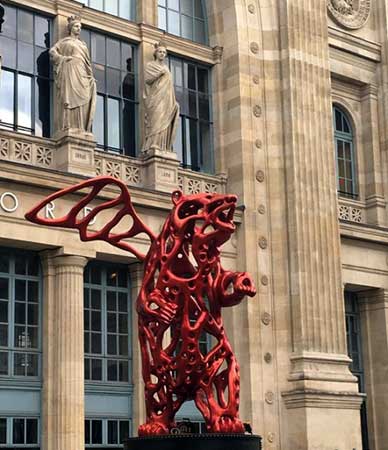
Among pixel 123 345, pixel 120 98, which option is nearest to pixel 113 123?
pixel 120 98

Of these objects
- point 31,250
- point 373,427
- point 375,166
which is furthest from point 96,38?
point 373,427

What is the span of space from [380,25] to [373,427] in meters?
12.5

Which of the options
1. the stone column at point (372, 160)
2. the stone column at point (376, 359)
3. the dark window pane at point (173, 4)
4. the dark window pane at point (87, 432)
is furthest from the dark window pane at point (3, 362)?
the stone column at point (372, 160)

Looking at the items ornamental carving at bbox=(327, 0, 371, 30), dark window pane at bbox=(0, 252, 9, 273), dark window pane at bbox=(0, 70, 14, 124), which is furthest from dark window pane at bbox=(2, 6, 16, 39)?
ornamental carving at bbox=(327, 0, 371, 30)

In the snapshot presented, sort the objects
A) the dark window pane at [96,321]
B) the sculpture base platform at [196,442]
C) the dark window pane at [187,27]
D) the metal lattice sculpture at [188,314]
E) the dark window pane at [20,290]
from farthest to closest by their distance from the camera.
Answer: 1. the dark window pane at [187,27]
2. the dark window pane at [96,321]
3. the dark window pane at [20,290]
4. the metal lattice sculpture at [188,314]
5. the sculpture base platform at [196,442]

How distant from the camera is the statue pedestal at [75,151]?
25.2 metres

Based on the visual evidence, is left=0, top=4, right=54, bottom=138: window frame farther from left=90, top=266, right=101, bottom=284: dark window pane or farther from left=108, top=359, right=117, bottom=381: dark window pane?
left=108, top=359, right=117, bottom=381: dark window pane

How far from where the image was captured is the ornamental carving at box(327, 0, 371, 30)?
32.7 m

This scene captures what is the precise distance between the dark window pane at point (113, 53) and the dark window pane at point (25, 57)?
2368mm

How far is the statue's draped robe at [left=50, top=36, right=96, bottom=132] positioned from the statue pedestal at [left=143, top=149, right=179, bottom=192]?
1.88m

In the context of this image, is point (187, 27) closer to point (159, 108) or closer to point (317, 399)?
point (159, 108)

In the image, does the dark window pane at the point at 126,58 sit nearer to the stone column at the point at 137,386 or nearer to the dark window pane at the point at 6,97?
the dark window pane at the point at 6,97

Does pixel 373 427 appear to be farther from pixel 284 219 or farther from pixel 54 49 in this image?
pixel 54 49

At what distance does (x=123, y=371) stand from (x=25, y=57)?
802 cm
